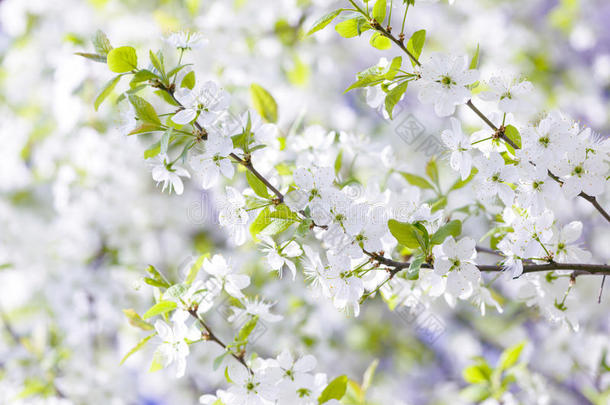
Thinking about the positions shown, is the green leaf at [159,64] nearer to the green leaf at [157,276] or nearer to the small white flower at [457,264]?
the green leaf at [157,276]

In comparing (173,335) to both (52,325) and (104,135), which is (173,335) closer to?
(52,325)

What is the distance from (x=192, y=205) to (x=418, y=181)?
1982 millimetres

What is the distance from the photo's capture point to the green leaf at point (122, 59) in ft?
2.50

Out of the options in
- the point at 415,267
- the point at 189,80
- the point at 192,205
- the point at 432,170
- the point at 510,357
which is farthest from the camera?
the point at 192,205

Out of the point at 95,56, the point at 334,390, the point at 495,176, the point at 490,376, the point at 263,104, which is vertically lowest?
the point at 490,376

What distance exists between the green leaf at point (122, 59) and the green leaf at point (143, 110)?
44mm

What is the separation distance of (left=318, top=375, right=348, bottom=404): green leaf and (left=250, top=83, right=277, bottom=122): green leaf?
508mm

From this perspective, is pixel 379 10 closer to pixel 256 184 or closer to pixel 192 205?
pixel 256 184

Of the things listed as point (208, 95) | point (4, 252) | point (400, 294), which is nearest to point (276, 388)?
point (400, 294)

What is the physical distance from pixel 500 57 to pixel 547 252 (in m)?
2.70

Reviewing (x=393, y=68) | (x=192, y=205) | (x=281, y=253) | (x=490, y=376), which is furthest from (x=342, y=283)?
(x=192, y=205)

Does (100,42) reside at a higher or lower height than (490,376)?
higher

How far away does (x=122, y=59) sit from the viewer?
0.77 meters

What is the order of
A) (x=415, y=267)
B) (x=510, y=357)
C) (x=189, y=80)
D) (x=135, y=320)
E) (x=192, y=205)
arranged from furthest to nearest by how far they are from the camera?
(x=192, y=205), (x=510, y=357), (x=135, y=320), (x=189, y=80), (x=415, y=267)
